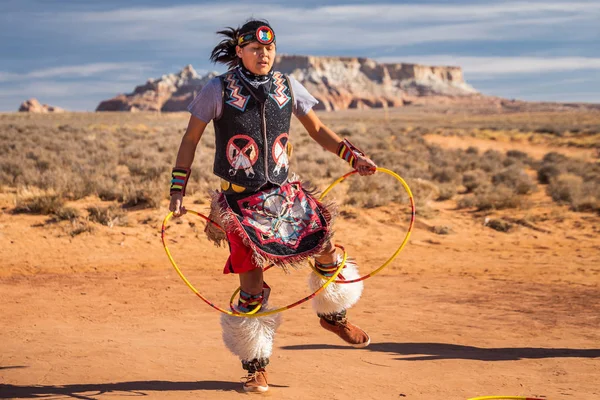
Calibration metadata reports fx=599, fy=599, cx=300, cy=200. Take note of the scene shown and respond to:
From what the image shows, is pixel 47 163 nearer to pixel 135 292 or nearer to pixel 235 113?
pixel 135 292

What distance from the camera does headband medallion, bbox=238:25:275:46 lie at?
4.25m

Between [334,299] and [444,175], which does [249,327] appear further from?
[444,175]

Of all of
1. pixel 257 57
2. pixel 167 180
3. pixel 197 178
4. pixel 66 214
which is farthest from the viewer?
pixel 197 178

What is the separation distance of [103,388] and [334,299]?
6.26ft

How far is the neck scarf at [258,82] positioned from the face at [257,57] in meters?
0.04

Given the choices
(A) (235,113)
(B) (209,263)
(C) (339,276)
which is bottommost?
(B) (209,263)

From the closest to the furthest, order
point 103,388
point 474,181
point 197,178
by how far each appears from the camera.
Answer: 1. point 103,388
2. point 197,178
3. point 474,181

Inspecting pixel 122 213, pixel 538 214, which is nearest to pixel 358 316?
pixel 122 213

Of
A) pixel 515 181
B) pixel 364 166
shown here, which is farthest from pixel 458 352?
pixel 515 181

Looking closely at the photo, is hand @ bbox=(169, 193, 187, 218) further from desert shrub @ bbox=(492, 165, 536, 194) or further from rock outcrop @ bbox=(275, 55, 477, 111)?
rock outcrop @ bbox=(275, 55, 477, 111)

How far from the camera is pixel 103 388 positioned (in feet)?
15.1

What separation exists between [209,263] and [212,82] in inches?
239

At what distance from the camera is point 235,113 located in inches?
168

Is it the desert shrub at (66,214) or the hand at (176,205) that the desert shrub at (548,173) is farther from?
the hand at (176,205)
